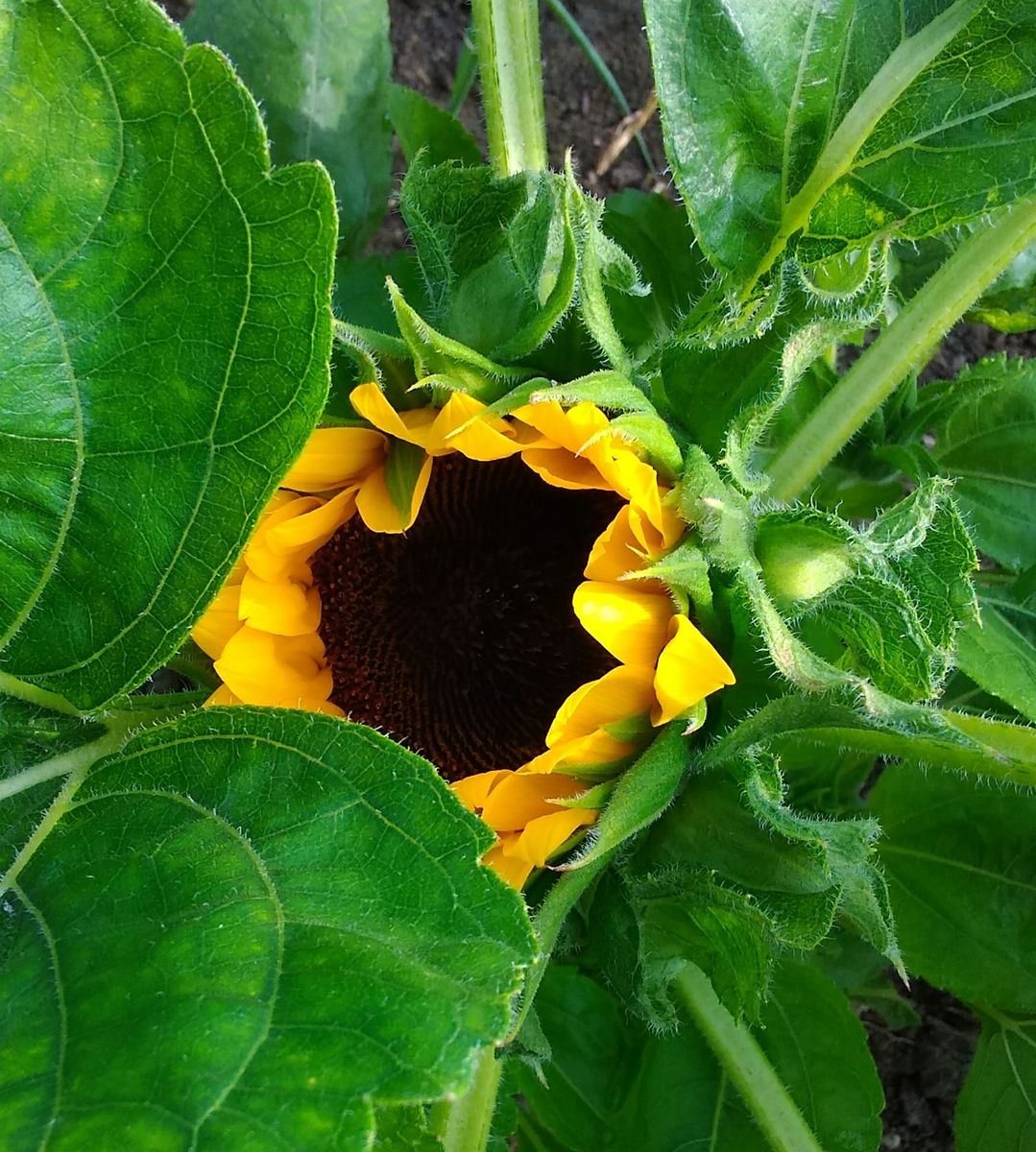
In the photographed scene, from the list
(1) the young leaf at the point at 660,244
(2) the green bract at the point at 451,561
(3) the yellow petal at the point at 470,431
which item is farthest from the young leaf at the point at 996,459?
(3) the yellow petal at the point at 470,431

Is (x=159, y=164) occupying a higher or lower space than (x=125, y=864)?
higher

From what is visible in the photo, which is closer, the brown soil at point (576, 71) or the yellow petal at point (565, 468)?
the yellow petal at point (565, 468)

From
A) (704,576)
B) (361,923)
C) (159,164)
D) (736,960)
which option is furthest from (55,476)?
(736,960)

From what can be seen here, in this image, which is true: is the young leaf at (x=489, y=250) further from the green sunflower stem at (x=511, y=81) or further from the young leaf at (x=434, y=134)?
the young leaf at (x=434, y=134)

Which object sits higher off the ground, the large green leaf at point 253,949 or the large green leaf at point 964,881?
the large green leaf at point 253,949

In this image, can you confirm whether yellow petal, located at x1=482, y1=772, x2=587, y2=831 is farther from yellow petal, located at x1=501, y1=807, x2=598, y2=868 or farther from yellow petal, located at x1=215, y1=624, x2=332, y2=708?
yellow petal, located at x1=215, y1=624, x2=332, y2=708

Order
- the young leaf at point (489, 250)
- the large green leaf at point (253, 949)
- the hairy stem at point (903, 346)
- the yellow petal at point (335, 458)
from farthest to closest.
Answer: the hairy stem at point (903, 346)
the yellow petal at point (335, 458)
the young leaf at point (489, 250)
the large green leaf at point (253, 949)

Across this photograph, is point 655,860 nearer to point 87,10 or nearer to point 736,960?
point 736,960

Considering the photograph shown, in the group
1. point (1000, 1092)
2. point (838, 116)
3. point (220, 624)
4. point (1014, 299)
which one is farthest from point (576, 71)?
point (1000, 1092)
